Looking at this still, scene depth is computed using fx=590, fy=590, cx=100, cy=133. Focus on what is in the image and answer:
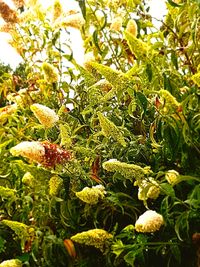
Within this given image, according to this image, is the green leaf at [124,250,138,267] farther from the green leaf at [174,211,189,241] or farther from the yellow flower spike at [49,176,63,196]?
the yellow flower spike at [49,176,63,196]

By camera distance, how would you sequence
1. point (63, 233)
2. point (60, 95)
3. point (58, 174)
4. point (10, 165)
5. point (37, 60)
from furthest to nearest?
point (37, 60) → point (60, 95) → point (10, 165) → point (63, 233) → point (58, 174)

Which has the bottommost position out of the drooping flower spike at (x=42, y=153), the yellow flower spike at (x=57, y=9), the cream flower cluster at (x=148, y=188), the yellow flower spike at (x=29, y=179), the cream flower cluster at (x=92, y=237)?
the cream flower cluster at (x=92, y=237)

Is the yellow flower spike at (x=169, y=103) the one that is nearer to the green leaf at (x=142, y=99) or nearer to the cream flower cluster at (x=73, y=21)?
the green leaf at (x=142, y=99)

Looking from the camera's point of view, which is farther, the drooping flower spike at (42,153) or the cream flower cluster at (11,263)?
the cream flower cluster at (11,263)

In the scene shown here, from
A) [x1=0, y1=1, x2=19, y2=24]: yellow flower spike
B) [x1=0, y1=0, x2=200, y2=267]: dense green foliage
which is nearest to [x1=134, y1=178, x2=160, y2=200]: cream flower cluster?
[x1=0, y1=0, x2=200, y2=267]: dense green foliage

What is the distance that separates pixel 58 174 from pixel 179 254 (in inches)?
15.5

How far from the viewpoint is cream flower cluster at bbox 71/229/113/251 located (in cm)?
141

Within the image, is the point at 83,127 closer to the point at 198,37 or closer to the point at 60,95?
the point at 60,95

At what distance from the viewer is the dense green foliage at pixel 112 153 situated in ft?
4.62

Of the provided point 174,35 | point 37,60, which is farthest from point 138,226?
point 37,60

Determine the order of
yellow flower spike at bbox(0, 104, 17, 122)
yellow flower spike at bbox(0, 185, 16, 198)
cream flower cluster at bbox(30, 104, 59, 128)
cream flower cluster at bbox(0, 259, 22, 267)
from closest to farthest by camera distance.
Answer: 1. cream flower cluster at bbox(30, 104, 59, 128)
2. cream flower cluster at bbox(0, 259, 22, 267)
3. yellow flower spike at bbox(0, 185, 16, 198)
4. yellow flower spike at bbox(0, 104, 17, 122)

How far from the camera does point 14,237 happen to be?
1957 millimetres

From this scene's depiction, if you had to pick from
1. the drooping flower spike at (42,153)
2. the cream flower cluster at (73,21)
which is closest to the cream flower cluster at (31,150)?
the drooping flower spike at (42,153)

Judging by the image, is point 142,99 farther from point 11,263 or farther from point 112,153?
point 11,263
